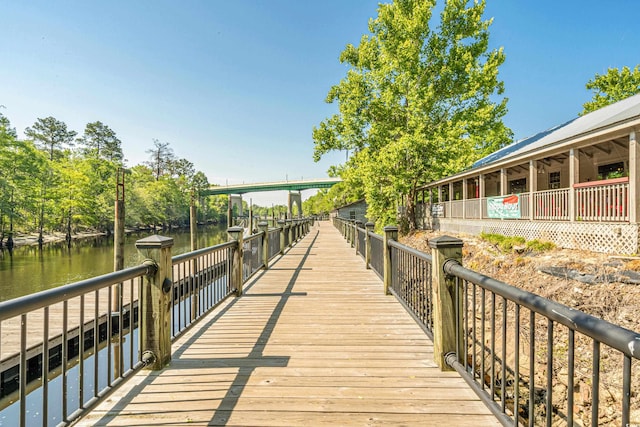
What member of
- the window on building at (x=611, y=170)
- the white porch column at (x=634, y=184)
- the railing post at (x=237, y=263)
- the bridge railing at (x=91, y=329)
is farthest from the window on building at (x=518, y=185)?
the railing post at (x=237, y=263)

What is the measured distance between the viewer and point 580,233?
356 inches

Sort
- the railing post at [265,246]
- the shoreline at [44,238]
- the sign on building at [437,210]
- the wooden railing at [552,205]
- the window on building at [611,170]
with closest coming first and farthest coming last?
the railing post at [265,246] → the wooden railing at [552,205] → the window on building at [611,170] → the sign on building at [437,210] → the shoreline at [44,238]

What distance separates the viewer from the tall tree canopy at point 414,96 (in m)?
16.6

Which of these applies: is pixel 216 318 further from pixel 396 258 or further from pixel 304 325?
pixel 396 258

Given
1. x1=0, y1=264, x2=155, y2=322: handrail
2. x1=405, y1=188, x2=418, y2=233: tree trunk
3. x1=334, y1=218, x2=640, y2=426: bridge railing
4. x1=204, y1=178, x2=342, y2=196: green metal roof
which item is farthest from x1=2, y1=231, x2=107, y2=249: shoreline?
x1=334, y1=218, x2=640, y2=426: bridge railing

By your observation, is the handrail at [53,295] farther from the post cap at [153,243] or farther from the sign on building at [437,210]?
the sign on building at [437,210]

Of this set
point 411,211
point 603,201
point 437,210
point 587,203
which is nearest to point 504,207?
point 587,203

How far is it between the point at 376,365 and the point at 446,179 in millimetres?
16953

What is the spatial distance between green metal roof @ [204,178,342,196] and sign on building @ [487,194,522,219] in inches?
2253

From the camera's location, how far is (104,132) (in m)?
51.3

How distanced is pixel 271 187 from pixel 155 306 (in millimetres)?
76348

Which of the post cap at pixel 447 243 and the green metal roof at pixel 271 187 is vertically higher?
the green metal roof at pixel 271 187

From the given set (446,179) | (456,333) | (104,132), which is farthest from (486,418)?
(104,132)

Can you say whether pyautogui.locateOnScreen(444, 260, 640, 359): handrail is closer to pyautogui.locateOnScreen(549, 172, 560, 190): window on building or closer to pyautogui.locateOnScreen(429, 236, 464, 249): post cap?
pyautogui.locateOnScreen(429, 236, 464, 249): post cap
